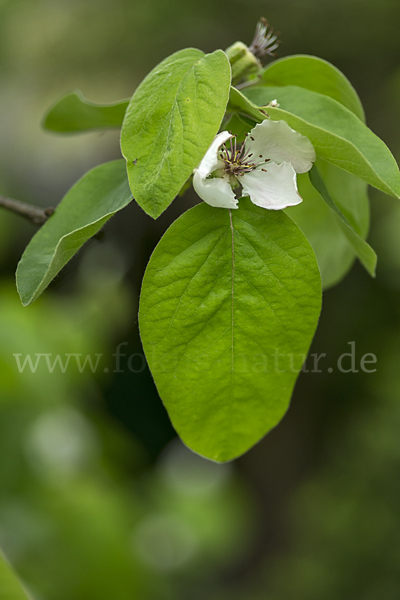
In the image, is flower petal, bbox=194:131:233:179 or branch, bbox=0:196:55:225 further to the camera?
branch, bbox=0:196:55:225

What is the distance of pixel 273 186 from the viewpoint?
12.7 inches

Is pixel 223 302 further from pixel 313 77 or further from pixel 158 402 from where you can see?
pixel 158 402

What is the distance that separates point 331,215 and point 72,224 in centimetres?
24

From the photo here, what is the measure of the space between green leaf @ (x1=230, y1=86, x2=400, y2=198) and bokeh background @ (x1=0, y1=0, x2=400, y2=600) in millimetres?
980

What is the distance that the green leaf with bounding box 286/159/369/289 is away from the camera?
0.43 meters

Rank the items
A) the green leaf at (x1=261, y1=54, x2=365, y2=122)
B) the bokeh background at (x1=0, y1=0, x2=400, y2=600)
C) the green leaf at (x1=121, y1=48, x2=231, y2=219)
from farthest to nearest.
A: 1. the bokeh background at (x1=0, y1=0, x2=400, y2=600)
2. the green leaf at (x1=261, y1=54, x2=365, y2=122)
3. the green leaf at (x1=121, y1=48, x2=231, y2=219)

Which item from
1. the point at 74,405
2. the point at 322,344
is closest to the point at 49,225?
the point at 74,405

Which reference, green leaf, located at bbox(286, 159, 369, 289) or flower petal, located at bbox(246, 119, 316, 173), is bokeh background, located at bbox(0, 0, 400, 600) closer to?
green leaf, located at bbox(286, 159, 369, 289)

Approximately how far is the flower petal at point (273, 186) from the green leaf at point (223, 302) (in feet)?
0.04

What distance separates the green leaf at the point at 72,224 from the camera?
311 millimetres

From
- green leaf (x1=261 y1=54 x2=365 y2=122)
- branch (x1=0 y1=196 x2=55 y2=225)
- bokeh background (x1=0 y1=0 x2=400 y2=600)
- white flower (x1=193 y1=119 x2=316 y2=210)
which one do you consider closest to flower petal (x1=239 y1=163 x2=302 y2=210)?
white flower (x1=193 y1=119 x2=316 y2=210)

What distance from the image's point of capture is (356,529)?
1.77 meters

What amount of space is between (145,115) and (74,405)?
134 centimetres

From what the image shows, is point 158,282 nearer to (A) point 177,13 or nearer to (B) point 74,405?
(B) point 74,405
